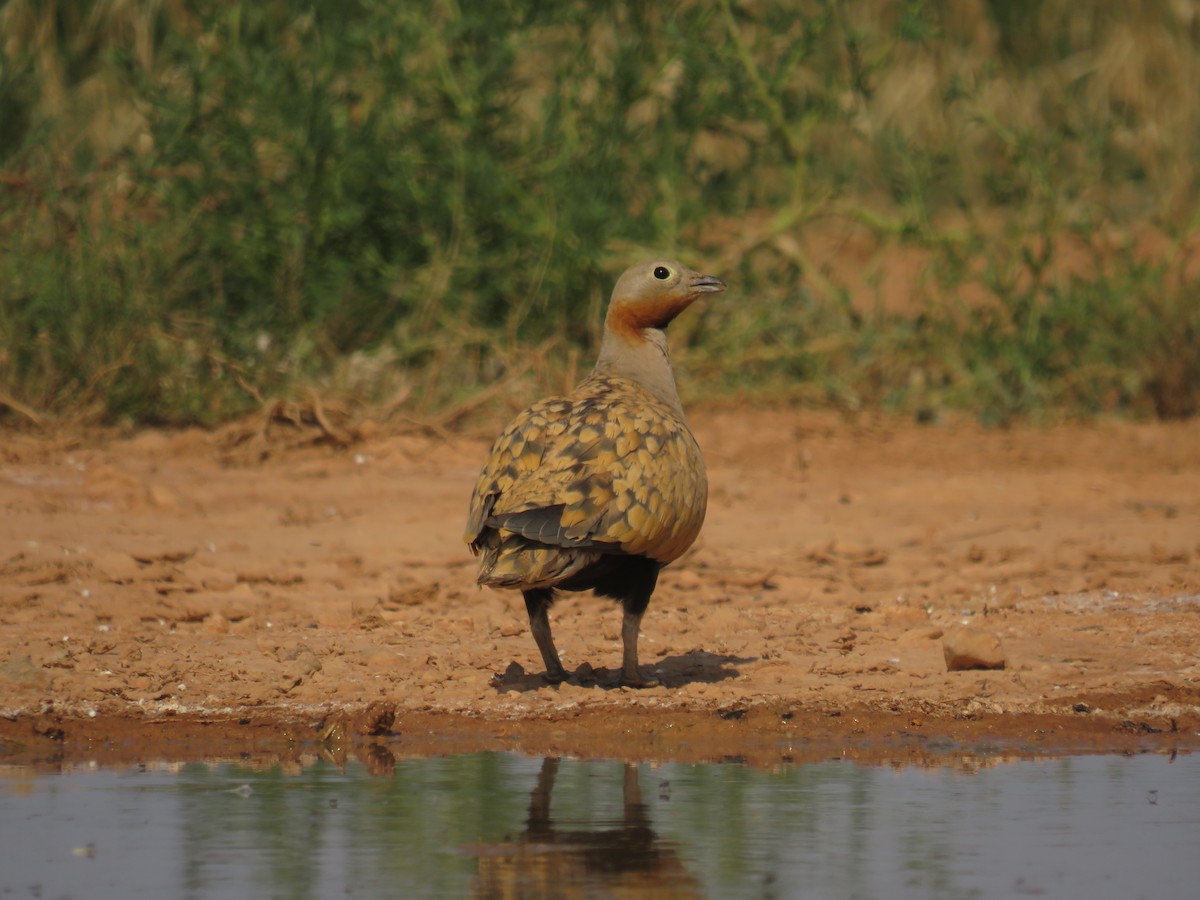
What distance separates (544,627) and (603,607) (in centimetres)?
153

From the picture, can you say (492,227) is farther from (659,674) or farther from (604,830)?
(604,830)

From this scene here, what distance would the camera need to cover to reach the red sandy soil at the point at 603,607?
6.04 m

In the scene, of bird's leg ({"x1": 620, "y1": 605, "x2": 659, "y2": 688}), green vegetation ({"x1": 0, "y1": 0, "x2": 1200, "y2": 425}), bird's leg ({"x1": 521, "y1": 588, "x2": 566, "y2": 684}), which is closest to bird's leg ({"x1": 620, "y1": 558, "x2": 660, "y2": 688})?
bird's leg ({"x1": 620, "y1": 605, "x2": 659, "y2": 688})

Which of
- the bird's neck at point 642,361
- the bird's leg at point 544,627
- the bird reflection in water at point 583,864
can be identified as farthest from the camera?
the bird's neck at point 642,361

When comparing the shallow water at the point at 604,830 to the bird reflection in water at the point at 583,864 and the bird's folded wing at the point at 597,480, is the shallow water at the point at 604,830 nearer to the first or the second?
the bird reflection in water at the point at 583,864

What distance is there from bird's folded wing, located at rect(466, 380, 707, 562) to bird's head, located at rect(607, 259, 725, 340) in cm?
52

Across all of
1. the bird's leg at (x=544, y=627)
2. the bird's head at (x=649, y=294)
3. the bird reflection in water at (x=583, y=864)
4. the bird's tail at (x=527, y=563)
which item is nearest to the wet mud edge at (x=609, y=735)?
the bird's leg at (x=544, y=627)

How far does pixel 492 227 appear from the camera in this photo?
1143 cm

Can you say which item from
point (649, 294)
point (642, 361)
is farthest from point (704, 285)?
point (642, 361)

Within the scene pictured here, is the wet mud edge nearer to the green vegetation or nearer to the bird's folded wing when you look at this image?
the bird's folded wing

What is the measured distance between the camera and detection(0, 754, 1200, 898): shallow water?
14.1 ft

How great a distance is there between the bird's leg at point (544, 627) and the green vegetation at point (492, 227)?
14.6 ft

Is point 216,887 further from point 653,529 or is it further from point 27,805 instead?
point 653,529

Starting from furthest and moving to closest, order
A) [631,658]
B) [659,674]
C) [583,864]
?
[659,674] < [631,658] < [583,864]
